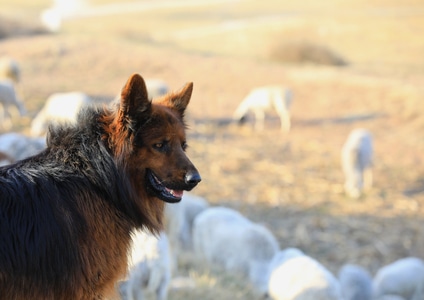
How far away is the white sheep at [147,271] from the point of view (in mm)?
5773

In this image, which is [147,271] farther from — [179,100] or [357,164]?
[357,164]

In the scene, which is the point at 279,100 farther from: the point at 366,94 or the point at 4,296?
the point at 4,296

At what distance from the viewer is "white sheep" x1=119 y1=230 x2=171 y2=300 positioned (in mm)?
5773

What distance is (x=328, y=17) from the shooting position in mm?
41344

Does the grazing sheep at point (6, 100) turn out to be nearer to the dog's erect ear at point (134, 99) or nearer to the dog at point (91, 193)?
the dog at point (91, 193)

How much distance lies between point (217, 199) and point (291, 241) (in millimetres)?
2015

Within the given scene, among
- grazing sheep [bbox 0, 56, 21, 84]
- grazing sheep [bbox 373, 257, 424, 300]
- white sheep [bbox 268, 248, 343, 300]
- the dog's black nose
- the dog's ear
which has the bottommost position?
grazing sheep [bbox 373, 257, 424, 300]

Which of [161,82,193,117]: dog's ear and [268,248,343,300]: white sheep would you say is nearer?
[161,82,193,117]: dog's ear

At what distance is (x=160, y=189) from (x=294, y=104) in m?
18.4

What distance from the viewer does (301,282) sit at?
6828 millimetres

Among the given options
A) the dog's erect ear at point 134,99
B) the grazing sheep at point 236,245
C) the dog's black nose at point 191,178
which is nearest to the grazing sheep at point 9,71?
the grazing sheep at point 236,245

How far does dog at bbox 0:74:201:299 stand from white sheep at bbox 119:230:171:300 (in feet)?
5.93

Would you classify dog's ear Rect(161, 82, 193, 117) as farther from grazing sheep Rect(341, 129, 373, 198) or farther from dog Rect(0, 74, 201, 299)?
grazing sheep Rect(341, 129, 373, 198)

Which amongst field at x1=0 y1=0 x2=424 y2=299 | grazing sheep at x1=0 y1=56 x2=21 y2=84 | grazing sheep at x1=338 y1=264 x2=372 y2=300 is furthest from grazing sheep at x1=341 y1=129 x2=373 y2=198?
grazing sheep at x1=0 y1=56 x2=21 y2=84
